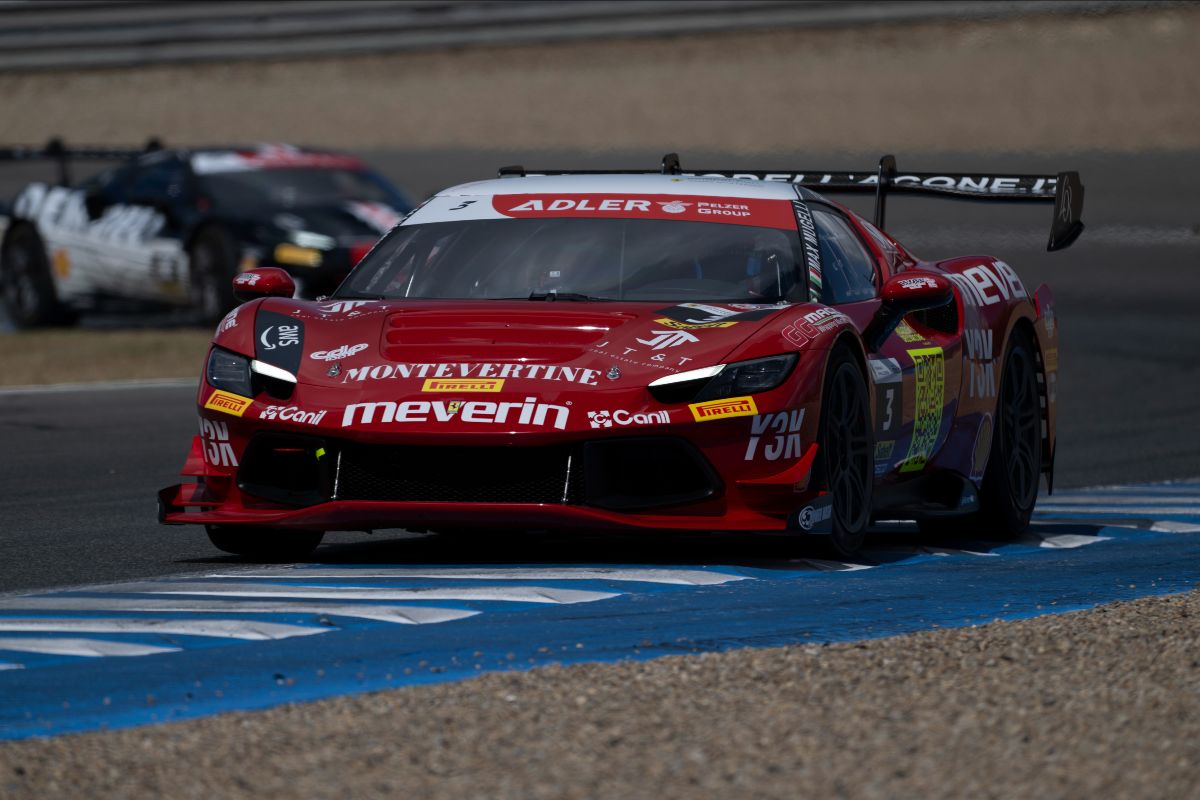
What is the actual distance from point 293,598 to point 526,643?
914 millimetres

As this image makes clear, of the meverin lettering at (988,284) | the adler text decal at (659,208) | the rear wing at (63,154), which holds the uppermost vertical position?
the rear wing at (63,154)

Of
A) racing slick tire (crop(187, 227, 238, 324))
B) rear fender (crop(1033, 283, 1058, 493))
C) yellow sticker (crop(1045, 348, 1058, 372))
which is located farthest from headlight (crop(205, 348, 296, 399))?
racing slick tire (crop(187, 227, 238, 324))

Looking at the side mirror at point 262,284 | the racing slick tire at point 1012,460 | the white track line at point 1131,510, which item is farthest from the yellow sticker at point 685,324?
the white track line at point 1131,510

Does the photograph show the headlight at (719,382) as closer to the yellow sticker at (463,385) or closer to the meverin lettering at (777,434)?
the meverin lettering at (777,434)

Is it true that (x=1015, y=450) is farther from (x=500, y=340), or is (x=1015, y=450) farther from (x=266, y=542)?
(x=266, y=542)

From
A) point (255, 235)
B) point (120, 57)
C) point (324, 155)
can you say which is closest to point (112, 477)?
point (255, 235)

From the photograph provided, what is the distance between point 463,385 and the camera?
6.56 metres

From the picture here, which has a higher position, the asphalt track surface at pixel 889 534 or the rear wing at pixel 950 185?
the rear wing at pixel 950 185

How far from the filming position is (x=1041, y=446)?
8.92 metres

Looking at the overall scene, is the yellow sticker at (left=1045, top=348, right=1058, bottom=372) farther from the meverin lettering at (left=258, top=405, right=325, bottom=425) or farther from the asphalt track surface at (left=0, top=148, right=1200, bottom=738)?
the meverin lettering at (left=258, top=405, right=325, bottom=425)

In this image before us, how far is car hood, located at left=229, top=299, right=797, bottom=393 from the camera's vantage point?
6.60m

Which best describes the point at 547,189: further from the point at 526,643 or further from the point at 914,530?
the point at 526,643

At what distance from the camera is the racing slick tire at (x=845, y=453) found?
686cm

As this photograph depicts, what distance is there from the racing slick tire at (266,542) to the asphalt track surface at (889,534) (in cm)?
8
